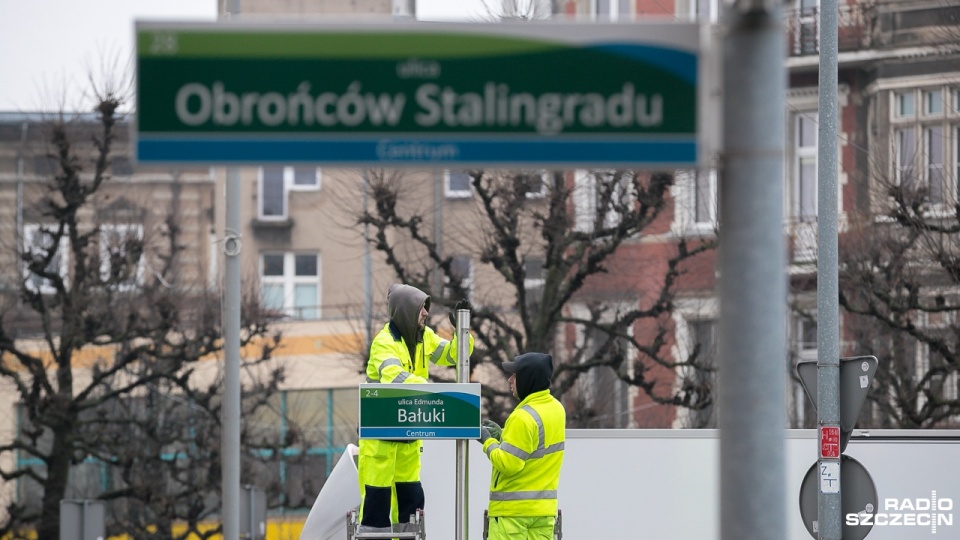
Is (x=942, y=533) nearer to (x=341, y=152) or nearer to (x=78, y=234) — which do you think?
(x=341, y=152)

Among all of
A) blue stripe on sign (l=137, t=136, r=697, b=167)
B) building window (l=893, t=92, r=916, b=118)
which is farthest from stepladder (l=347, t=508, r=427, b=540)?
building window (l=893, t=92, r=916, b=118)

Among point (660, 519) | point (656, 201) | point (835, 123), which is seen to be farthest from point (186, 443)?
point (660, 519)

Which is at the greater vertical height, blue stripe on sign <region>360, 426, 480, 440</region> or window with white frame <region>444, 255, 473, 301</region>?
window with white frame <region>444, 255, 473, 301</region>

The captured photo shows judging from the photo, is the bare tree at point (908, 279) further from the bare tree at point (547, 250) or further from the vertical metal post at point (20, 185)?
the vertical metal post at point (20, 185)

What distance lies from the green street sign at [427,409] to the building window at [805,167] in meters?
23.5

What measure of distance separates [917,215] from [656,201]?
12.1ft

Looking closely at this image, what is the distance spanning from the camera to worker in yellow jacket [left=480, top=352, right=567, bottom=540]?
1105 centimetres

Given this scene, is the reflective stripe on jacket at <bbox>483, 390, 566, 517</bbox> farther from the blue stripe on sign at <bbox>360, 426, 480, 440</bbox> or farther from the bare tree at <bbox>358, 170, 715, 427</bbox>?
the bare tree at <bbox>358, 170, 715, 427</bbox>

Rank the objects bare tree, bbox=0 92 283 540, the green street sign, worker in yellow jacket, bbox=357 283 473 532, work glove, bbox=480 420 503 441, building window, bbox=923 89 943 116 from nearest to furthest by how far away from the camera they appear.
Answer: the green street sign < worker in yellow jacket, bbox=357 283 473 532 < work glove, bbox=480 420 503 441 < bare tree, bbox=0 92 283 540 < building window, bbox=923 89 943 116

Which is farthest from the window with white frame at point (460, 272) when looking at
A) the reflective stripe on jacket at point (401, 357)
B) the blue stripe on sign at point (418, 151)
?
the blue stripe on sign at point (418, 151)

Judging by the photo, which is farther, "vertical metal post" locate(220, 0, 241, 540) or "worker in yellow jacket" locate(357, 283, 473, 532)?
"vertical metal post" locate(220, 0, 241, 540)

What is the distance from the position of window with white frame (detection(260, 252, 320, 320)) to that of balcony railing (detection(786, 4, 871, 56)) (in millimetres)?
17271

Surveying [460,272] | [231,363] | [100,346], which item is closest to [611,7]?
[460,272]

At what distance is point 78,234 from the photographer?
96.3ft
